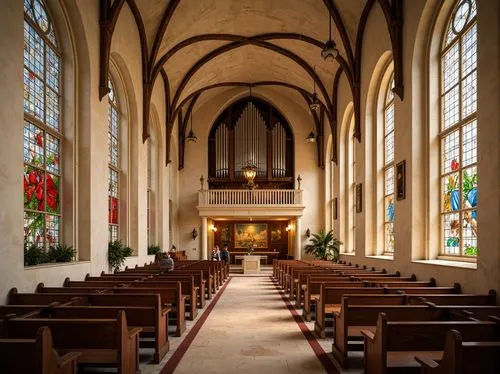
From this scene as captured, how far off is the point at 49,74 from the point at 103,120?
2.04 metres

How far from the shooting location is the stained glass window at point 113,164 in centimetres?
1373

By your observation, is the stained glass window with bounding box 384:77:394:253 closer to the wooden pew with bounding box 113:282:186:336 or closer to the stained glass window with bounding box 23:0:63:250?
the wooden pew with bounding box 113:282:186:336

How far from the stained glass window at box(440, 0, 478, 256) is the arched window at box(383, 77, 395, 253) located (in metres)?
3.24

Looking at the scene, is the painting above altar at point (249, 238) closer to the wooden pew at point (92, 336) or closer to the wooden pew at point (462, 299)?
the wooden pew at point (462, 299)

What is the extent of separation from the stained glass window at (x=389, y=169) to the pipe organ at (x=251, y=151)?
38.9 feet

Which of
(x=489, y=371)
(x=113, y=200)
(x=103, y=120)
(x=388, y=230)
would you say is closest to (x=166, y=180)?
(x=113, y=200)

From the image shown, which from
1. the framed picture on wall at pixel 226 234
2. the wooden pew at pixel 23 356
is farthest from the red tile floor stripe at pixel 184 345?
the framed picture on wall at pixel 226 234

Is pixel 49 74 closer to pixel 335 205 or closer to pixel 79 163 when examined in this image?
pixel 79 163

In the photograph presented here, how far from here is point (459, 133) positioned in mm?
9070

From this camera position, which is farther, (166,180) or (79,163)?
(166,180)

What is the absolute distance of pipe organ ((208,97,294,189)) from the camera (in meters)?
25.6

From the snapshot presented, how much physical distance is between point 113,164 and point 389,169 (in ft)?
27.0

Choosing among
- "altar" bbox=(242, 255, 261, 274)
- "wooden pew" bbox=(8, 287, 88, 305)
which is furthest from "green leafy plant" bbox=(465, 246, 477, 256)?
"altar" bbox=(242, 255, 261, 274)

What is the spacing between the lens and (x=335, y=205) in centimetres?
2038
